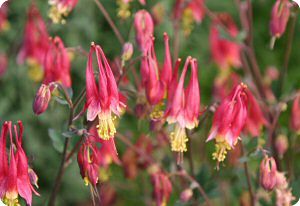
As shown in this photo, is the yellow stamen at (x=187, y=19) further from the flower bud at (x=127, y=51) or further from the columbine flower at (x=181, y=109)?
the columbine flower at (x=181, y=109)

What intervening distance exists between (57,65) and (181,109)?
1.82 ft

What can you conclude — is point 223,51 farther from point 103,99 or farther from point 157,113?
point 103,99

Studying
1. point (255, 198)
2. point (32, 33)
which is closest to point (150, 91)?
point (255, 198)

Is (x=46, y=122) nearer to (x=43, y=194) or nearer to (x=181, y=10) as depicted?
(x=43, y=194)

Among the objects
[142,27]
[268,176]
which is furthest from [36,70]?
[268,176]

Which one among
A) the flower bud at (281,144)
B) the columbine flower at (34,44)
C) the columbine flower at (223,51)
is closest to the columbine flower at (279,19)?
the flower bud at (281,144)

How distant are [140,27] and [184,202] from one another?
0.65 m

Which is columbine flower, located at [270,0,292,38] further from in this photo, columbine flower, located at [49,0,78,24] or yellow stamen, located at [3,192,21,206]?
yellow stamen, located at [3,192,21,206]

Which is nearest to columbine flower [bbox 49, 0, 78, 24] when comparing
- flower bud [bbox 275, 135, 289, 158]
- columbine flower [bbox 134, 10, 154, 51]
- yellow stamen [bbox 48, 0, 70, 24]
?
yellow stamen [bbox 48, 0, 70, 24]

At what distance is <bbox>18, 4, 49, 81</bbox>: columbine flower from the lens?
11.8 feet

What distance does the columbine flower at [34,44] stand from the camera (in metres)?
3.60

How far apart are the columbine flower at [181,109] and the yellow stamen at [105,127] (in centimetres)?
27

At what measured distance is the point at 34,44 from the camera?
11.8 ft

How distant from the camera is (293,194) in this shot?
2666 millimetres
